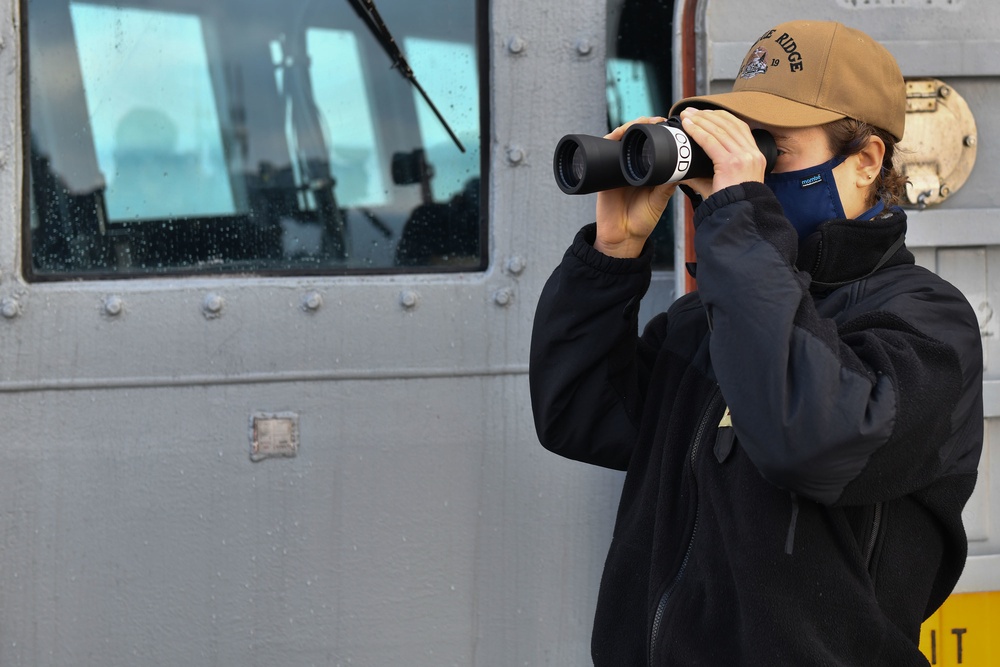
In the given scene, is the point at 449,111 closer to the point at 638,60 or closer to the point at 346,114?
the point at 346,114

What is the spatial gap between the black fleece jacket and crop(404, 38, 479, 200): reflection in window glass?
0.68 metres

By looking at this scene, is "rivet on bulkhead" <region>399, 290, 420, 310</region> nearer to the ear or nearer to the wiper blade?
the wiper blade

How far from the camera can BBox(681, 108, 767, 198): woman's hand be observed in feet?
3.68

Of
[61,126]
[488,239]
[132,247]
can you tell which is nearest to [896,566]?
[488,239]

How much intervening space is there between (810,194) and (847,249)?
9 cm

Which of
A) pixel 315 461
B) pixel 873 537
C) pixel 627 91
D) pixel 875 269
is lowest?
pixel 315 461

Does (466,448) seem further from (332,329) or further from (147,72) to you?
(147,72)

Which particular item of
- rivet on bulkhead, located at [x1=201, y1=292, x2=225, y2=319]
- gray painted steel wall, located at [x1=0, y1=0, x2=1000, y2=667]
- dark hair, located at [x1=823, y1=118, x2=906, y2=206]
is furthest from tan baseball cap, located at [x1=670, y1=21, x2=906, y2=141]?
rivet on bulkhead, located at [x1=201, y1=292, x2=225, y2=319]

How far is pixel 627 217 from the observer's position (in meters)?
1.33

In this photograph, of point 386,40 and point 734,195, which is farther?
point 386,40

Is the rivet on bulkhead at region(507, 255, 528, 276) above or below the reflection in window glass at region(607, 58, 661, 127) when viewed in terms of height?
below

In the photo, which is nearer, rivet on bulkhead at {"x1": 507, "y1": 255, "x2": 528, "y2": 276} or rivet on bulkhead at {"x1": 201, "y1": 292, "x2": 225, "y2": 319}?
rivet on bulkhead at {"x1": 201, "y1": 292, "x2": 225, "y2": 319}

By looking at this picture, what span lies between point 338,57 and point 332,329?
48cm

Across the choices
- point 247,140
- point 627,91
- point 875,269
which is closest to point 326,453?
point 247,140
